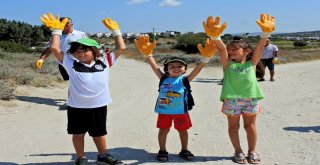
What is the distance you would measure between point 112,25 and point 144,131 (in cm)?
222

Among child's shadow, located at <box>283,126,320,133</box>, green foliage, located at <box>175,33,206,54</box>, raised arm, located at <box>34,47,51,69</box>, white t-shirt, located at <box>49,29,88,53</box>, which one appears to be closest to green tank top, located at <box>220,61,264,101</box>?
child's shadow, located at <box>283,126,320,133</box>

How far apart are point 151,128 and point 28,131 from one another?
193 cm

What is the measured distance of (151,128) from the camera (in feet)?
23.4

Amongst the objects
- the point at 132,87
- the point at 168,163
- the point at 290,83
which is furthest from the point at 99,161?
the point at 290,83

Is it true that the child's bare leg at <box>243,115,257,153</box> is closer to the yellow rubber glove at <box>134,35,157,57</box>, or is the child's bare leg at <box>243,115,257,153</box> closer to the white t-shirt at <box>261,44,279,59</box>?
the yellow rubber glove at <box>134,35,157,57</box>

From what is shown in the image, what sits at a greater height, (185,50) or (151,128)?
(185,50)

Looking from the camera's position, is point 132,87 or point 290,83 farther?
point 290,83

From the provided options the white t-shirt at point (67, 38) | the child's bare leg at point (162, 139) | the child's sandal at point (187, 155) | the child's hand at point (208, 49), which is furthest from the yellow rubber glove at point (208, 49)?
the white t-shirt at point (67, 38)

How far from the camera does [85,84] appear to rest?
4.76 m

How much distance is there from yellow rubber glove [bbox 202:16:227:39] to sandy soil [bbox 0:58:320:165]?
156cm

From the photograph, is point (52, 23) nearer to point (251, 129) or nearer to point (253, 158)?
point (251, 129)

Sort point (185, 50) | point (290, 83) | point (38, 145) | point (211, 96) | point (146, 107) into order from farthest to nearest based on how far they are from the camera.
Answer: point (185, 50) < point (290, 83) < point (211, 96) < point (146, 107) < point (38, 145)

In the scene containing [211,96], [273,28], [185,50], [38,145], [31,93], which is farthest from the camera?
[185,50]

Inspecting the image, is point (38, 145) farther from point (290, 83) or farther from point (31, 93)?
point (290, 83)
